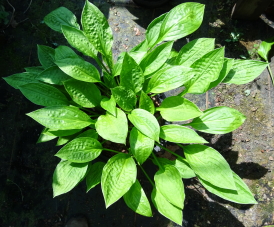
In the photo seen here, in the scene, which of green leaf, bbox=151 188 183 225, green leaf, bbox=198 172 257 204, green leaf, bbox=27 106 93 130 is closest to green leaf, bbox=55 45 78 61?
green leaf, bbox=27 106 93 130

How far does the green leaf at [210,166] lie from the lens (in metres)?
1.36

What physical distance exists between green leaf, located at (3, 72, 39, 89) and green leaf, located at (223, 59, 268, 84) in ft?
3.67

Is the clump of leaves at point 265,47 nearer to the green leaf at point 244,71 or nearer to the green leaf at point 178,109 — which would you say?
the green leaf at point 244,71

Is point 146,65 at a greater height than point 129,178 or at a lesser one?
greater

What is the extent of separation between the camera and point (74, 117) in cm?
141

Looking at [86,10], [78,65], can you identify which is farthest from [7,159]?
[86,10]

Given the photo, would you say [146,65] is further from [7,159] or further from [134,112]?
[7,159]

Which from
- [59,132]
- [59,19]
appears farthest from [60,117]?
[59,19]

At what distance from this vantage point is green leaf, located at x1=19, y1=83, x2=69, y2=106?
55.2 inches

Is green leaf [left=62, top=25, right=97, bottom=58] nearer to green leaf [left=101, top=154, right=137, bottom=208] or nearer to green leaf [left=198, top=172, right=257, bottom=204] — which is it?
green leaf [left=101, top=154, right=137, bottom=208]

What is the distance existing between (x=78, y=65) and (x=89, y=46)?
0.19 metres

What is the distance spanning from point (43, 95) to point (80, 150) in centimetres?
37

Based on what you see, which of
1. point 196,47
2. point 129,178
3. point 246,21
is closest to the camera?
point 129,178

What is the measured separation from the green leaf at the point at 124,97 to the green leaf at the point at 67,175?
38cm
